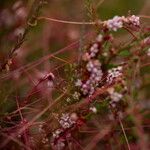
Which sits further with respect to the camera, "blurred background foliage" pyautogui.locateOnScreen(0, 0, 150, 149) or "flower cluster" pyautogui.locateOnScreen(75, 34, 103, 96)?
"blurred background foliage" pyautogui.locateOnScreen(0, 0, 150, 149)

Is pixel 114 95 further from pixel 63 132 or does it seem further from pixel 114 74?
pixel 63 132

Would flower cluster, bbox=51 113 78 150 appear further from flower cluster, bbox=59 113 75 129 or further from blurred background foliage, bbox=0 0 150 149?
blurred background foliage, bbox=0 0 150 149

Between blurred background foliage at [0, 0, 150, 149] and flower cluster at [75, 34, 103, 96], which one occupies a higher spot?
blurred background foliage at [0, 0, 150, 149]

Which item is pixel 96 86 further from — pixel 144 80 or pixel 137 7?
pixel 137 7

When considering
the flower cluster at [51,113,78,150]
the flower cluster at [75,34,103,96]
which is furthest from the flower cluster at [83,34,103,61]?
the flower cluster at [51,113,78,150]

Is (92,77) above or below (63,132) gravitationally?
above

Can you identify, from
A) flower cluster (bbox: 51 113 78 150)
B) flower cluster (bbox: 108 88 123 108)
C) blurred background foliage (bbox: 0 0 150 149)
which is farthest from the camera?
blurred background foliage (bbox: 0 0 150 149)

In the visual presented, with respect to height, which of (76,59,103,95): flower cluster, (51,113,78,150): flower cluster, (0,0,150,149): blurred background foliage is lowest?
(51,113,78,150): flower cluster

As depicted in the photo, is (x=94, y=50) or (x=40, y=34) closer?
(x=94, y=50)

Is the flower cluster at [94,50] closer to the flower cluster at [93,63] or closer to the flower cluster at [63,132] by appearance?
the flower cluster at [93,63]

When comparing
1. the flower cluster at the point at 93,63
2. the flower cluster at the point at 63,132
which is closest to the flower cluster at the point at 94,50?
the flower cluster at the point at 93,63

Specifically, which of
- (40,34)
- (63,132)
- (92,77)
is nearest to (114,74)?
(92,77)
